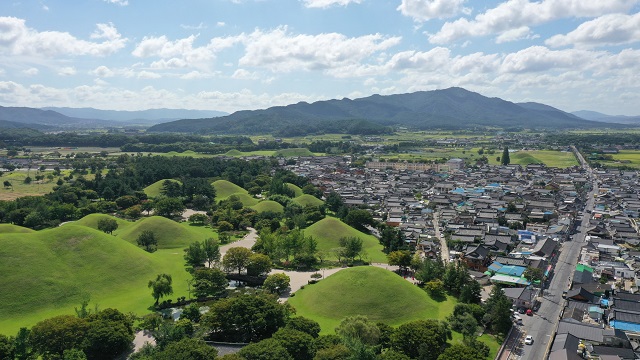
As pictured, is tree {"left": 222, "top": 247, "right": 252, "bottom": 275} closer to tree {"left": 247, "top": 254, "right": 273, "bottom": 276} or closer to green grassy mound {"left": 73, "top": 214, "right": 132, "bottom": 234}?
tree {"left": 247, "top": 254, "right": 273, "bottom": 276}

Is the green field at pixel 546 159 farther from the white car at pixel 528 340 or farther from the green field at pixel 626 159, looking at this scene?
the white car at pixel 528 340

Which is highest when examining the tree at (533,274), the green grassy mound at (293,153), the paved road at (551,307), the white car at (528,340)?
the green grassy mound at (293,153)

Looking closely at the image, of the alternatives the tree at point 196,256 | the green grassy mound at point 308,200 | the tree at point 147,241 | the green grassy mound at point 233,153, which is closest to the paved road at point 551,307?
the tree at point 196,256

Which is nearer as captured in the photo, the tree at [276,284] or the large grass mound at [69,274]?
the large grass mound at [69,274]

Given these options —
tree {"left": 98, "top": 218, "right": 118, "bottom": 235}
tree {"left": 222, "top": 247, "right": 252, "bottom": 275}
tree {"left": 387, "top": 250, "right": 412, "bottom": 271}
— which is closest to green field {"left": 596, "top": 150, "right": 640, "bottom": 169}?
tree {"left": 387, "top": 250, "right": 412, "bottom": 271}

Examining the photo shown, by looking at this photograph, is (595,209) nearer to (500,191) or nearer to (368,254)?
(500,191)

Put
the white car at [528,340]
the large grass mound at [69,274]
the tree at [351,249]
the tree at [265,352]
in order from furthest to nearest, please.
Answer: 1. the tree at [351,249]
2. the large grass mound at [69,274]
3. the white car at [528,340]
4. the tree at [265,352]
